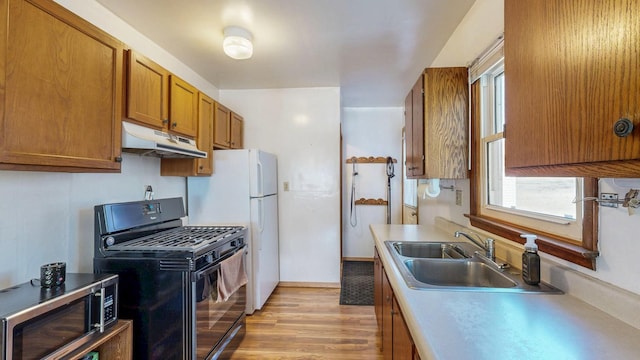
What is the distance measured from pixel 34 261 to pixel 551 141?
2.31 m

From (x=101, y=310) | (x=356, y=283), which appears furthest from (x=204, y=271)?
(x=356, y=283)

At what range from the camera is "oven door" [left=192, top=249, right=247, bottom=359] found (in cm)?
174

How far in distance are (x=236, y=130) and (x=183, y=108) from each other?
1.08m

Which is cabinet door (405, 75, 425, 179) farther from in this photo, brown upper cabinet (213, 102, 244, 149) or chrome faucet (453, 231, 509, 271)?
brown upper cabinet (213, 102, 244, 149)

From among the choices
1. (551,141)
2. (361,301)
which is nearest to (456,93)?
(551,141)

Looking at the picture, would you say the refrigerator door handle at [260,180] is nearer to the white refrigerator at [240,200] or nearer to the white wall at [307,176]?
the white refrigerator at [240,200]

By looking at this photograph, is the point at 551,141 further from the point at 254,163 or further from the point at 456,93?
the point at 254,163

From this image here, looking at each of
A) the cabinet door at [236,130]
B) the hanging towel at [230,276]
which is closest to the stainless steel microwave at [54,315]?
the hanging towel at [230,276]

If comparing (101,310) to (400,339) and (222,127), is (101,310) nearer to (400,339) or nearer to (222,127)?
(400,339)

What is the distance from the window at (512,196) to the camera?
102 centimetres

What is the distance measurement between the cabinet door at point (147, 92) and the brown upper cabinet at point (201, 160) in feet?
1.51

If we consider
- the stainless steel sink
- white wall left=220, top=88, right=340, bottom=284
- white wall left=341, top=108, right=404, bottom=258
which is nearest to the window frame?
the stainless steel sink

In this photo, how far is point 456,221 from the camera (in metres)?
2.22

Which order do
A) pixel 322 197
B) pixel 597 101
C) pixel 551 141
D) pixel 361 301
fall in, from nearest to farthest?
pixel 597 101 → pixel 551 141 → pixel 361 301 → pixel 322 197
